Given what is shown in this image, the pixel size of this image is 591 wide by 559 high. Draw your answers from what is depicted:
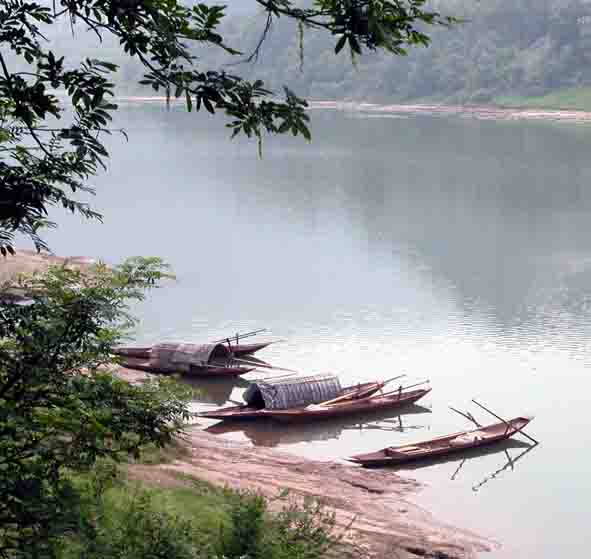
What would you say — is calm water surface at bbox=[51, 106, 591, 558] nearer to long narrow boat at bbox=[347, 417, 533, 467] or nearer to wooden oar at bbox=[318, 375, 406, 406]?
long narrow boat at bbox=[347, 417, 533, 467]

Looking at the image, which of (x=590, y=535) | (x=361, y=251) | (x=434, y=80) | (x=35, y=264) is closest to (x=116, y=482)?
(x=590, y=535)

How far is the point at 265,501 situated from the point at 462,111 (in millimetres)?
80988

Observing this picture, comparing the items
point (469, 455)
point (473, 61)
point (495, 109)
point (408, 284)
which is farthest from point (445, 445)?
point (473, 61)

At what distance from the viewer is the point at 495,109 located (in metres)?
87.4

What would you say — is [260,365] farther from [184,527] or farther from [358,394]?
[184,527]

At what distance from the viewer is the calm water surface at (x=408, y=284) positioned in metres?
17.3

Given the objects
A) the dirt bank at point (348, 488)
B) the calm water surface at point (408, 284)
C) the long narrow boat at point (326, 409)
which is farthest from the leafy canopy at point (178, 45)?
the long narrow boat at point (326, 409)

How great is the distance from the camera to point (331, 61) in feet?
331

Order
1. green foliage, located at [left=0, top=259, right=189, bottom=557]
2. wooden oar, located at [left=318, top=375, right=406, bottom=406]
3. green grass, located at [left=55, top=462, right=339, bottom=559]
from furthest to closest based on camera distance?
wooden oar, located at [left=318, top=375, right=406, bottom=406] < green grass, located at [left=55, top=462, right=339, bottom=559] < green foliage, located at [left=0, top=259, right=189, bottom=557]

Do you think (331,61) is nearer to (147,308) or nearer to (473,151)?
(473,151)

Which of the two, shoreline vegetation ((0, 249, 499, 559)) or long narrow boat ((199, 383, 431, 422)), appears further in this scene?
long narrow boat ((199, 383, 431, 422))

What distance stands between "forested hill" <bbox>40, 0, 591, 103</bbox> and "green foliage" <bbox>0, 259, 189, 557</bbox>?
7779 cm

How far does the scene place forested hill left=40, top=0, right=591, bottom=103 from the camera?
89062 mm

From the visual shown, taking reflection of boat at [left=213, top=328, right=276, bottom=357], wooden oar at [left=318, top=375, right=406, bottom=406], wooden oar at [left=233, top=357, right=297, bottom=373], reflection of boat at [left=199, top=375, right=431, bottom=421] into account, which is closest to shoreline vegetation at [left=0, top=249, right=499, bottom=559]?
reflection of boat at [left=199, top=375, right=431, bottom=421]
